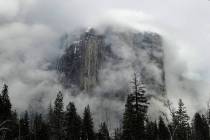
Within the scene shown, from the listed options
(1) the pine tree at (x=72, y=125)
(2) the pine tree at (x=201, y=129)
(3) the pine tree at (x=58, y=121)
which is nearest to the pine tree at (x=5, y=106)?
(3) the pine tree at (x=58, y=121)

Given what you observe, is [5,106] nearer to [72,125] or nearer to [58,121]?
[58,121]

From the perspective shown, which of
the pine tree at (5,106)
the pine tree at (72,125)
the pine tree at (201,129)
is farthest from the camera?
the pine tree at (201,129)

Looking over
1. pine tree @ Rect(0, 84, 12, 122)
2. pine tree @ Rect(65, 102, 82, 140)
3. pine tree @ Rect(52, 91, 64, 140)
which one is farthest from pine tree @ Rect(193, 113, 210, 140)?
pine tree @ Rect(0, 84, 12, 122)

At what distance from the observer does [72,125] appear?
8588 centimetres

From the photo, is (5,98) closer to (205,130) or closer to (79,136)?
(79,136)

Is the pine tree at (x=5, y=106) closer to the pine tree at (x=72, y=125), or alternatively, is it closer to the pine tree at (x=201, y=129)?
the pine tree at (x=72, y=125)

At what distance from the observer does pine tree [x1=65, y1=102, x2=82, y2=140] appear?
85.9 m

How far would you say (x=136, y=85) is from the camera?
156 feet

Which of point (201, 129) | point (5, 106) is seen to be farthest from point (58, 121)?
point (201, 129)

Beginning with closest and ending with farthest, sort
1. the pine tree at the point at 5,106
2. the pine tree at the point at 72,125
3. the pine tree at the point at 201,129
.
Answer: the pine tree at the point at 5,106
the pine tree at the point at 72,125
the pine tree at the point at 201,129

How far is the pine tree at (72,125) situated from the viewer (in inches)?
3381

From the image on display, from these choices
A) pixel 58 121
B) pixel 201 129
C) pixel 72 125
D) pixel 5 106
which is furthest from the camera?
pixel 201 129

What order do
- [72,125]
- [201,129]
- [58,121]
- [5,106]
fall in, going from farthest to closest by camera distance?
1. [201,129]
2. [58,121]
3. [72,125]
4. [5,106]

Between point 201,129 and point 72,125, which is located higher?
point 201,129
